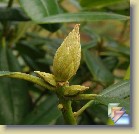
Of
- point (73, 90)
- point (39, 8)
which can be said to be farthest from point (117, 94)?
point (39, 8)

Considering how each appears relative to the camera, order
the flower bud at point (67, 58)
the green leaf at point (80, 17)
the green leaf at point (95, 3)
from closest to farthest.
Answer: the flower bud at point (67, 58)
the green leaf at point (80, 17)
the green leaf at point (95, 3)

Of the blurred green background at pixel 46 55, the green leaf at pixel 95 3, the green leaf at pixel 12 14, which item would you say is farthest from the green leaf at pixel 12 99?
the green leaf at pixel 95 3

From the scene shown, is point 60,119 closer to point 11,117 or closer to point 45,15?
point 11,117

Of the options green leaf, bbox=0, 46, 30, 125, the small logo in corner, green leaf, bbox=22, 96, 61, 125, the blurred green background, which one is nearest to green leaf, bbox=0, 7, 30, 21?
the blurred green background

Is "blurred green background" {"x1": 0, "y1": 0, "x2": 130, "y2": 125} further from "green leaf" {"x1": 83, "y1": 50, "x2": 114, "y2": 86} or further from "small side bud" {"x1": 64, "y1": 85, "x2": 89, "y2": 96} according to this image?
"small side bud" {"x1": 64, "y1": 85, "x2": 89, "y2": 96}

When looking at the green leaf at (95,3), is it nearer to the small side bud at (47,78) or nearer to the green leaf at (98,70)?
the green leaf at (98,70)
